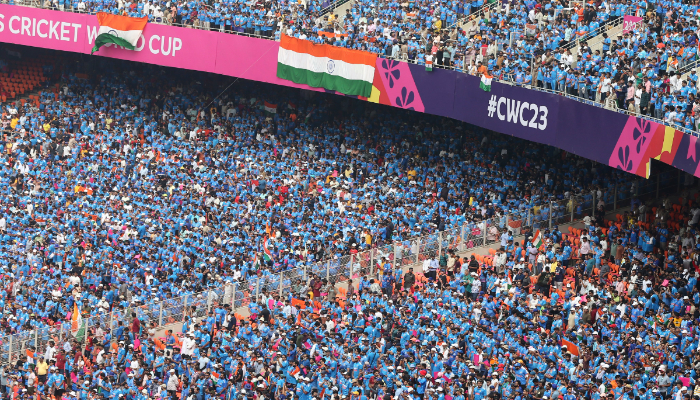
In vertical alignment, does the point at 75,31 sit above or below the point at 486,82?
below

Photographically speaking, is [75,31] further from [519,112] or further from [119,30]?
[519,112]

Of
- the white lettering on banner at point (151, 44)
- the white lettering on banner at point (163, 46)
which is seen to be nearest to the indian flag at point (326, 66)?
the white lettering on banner at point (163, 46)

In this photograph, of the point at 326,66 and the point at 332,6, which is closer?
the point at 326,66

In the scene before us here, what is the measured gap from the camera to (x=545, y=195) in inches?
1054

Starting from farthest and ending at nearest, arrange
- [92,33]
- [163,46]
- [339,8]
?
[92,33]
[163,46]
[339,8]

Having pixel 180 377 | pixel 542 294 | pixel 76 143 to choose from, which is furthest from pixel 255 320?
pixel 76 143

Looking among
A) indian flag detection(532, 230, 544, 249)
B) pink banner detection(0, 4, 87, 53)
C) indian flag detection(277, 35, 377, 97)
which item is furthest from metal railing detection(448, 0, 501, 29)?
pink banner detection(0, 4, 87, 53)

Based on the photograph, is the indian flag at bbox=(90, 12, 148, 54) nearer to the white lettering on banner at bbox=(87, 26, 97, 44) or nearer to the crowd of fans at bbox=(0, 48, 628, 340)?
the white lettering on banner at bbox=(87, 26, 97, 44)

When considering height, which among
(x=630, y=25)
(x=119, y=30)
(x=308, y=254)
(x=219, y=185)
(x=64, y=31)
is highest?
(x=630, y=25)

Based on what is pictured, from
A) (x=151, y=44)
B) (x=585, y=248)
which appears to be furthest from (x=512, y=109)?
(x=151, y=44)

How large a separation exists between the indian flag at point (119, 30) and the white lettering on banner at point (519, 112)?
1268 centimetres

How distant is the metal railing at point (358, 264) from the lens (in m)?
25.3

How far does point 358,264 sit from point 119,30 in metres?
13.5

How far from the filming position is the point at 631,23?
86.8 ft
